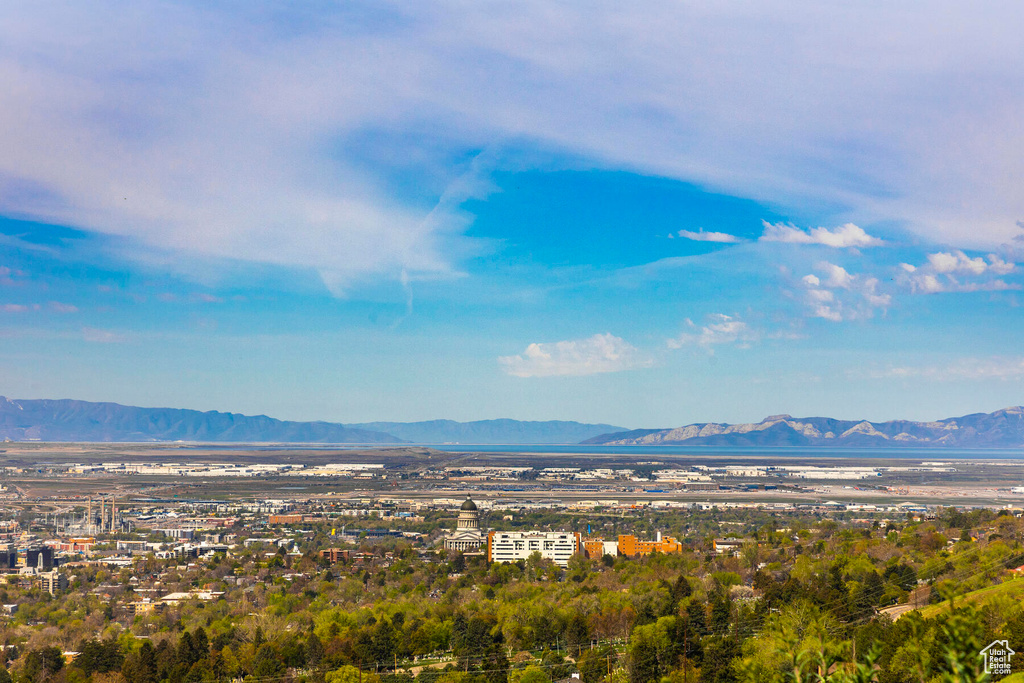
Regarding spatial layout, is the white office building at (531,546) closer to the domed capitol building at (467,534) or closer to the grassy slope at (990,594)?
the domed capitol building at (467,534)

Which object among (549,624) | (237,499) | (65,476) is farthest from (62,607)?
(65,476)

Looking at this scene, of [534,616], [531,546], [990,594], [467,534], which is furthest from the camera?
[467,534]

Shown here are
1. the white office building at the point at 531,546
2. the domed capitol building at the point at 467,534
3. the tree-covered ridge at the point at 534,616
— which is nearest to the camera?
the tree-covered ridge at the point at 534,616

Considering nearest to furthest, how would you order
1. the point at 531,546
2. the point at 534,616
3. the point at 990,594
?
the point at 990,594 < the point at 534,616 < the point at 531,546

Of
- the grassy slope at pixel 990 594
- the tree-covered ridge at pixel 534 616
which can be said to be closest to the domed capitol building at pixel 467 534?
the tree-covered ridge at pixel 534 616

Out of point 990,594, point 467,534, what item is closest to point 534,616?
point 990,594

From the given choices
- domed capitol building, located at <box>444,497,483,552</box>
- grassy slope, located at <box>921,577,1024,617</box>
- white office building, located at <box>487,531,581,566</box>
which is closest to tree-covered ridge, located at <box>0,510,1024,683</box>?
grassy slope, located at <box>921,577,1024,617</box>

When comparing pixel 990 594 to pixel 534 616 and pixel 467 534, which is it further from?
pixel 467 534
